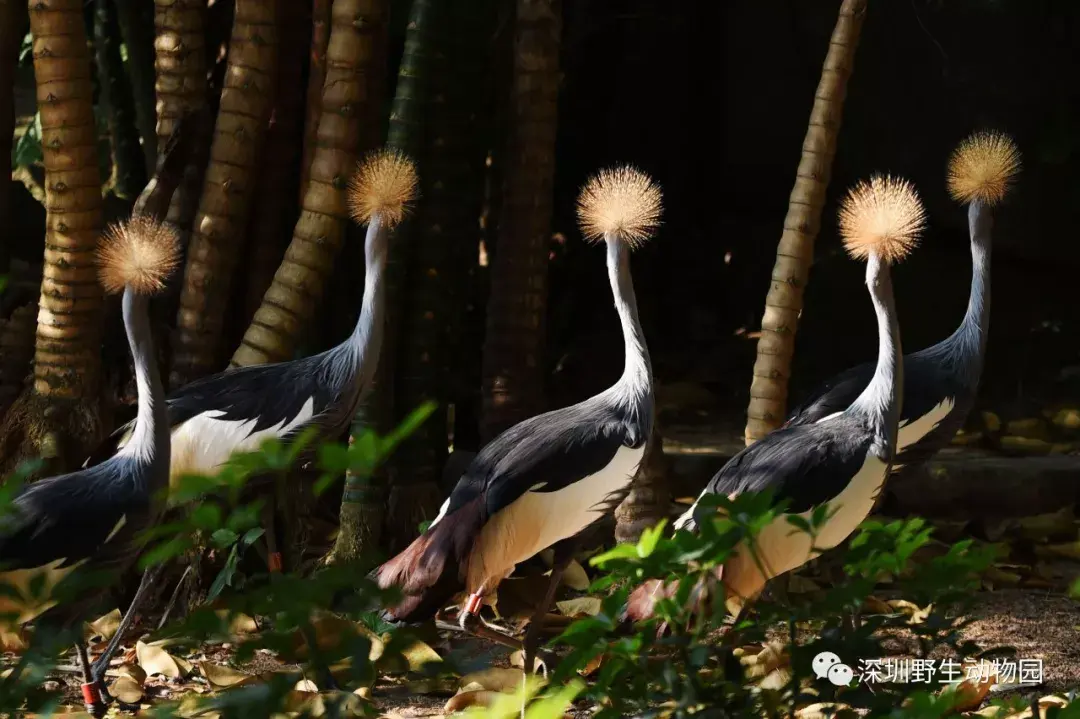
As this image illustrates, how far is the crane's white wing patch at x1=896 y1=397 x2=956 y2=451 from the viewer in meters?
4.69

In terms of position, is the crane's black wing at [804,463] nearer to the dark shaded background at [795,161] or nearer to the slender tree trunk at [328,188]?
the slender tree trunk at [328,188]

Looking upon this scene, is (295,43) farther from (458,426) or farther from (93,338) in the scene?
(458,426)

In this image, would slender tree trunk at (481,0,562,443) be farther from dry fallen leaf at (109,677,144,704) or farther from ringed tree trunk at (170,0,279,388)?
dry fallen leaf at (109,677,144,704)

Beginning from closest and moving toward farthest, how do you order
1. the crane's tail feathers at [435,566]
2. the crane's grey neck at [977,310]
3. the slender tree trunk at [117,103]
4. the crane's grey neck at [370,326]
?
the crane's tail feathers at [435,566] → the crane's grey neck at [370,326] → the crane's grey neck at [977,310] → the slender tree trunk at [117,103]

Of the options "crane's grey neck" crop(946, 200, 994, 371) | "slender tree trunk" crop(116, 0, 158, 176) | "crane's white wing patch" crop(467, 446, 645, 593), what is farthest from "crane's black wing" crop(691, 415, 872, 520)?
"slender tree trunk" crop(116, 0, 158, 176)

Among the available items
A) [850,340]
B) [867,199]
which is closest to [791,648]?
[867,199]

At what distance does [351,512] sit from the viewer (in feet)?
16.1

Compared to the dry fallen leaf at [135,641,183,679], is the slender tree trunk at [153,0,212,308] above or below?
above

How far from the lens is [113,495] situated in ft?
12.0

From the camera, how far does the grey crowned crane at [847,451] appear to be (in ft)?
12.8

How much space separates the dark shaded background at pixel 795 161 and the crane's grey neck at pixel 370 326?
2580 mm

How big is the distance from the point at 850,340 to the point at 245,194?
399 centimetres

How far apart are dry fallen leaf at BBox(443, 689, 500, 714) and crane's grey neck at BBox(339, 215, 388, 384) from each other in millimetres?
1229

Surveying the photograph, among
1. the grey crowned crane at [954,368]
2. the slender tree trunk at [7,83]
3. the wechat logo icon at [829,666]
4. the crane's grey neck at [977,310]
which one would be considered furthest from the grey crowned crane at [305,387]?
the wechat logo icon at [829,666]
